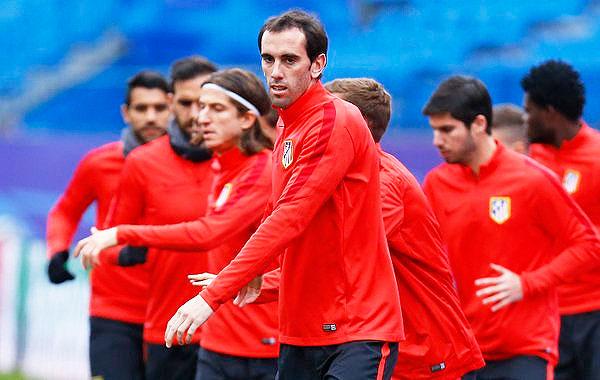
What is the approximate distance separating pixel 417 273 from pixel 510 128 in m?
3.45

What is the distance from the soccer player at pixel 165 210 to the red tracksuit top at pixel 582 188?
7.31 ft

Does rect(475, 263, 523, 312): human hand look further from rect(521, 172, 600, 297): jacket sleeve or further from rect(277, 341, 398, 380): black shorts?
rect(277, 341, 398, 380): black shorts

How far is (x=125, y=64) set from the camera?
65.4 ft

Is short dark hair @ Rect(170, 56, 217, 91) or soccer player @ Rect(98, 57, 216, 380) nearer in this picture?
soccer player @ Rect(98, 57, 216, 380)

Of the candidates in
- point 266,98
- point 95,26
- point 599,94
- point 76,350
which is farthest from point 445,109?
point 95,26

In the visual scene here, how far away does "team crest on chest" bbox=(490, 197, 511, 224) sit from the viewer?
687 cm

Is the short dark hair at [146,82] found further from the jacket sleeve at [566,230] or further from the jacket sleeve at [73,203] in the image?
the jacket sleeve at [566,230]

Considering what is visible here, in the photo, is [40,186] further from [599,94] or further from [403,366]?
[403,366]

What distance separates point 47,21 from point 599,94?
9.46 m

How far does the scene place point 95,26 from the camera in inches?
805

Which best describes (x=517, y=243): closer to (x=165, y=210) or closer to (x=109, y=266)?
(x=165, y=210)

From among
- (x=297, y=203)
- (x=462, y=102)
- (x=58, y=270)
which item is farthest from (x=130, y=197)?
(x=297, y=203)

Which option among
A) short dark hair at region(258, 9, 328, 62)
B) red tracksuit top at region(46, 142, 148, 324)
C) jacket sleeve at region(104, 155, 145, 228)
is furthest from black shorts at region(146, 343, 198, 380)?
short dark hair at region(258, 9, 328, 62)

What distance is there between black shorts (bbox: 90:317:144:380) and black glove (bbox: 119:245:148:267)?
84cm
